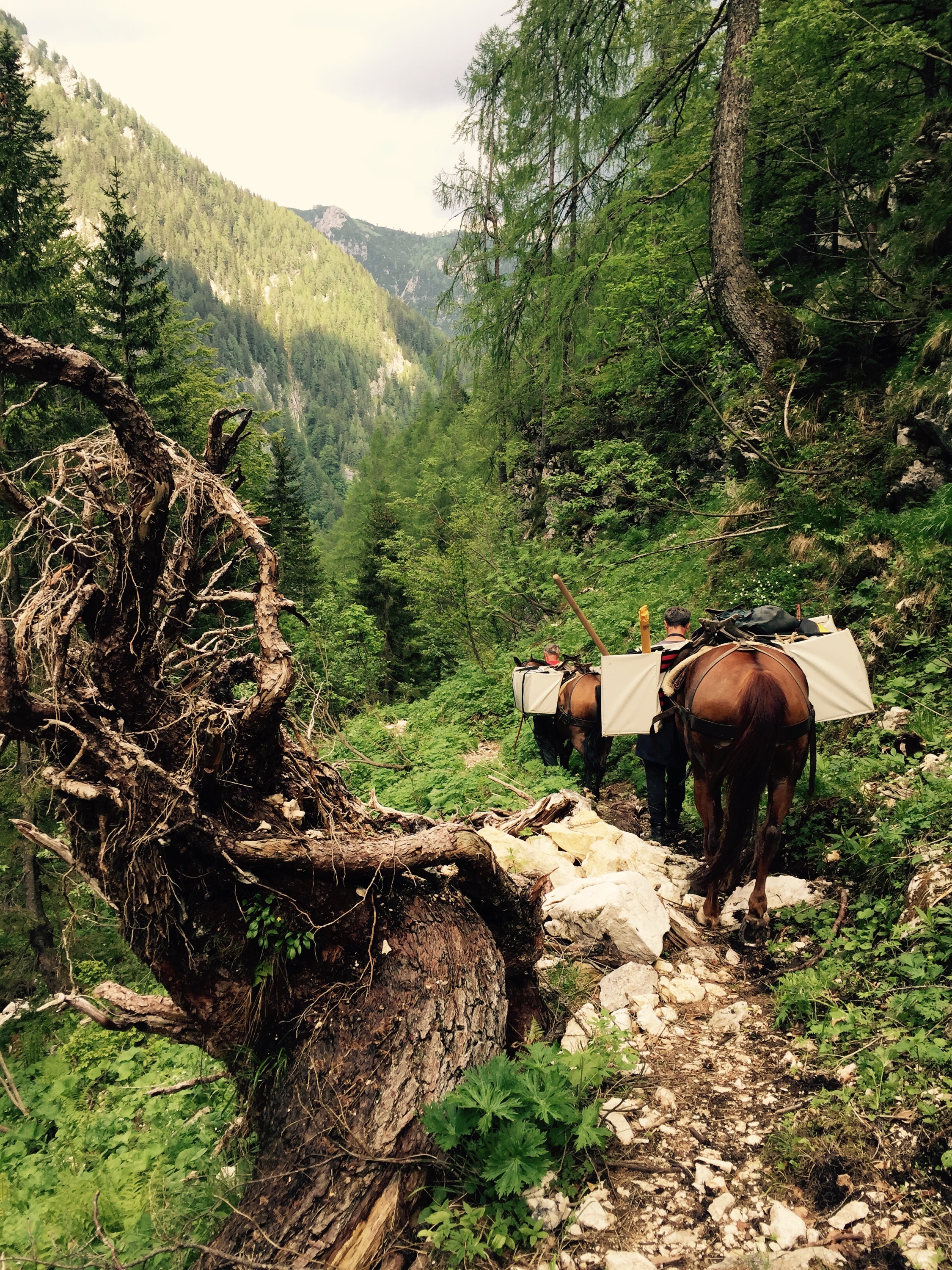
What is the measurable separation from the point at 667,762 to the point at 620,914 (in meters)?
2.32

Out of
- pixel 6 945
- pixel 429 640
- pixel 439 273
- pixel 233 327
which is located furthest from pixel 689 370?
pixel 233 327

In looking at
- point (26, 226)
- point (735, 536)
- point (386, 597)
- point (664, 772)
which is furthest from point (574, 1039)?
point (386, 597)

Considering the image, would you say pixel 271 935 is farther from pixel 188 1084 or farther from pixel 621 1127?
pixel 621 1127

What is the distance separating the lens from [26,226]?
1227cm

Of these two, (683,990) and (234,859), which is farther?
(683,990)

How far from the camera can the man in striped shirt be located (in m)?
6.08

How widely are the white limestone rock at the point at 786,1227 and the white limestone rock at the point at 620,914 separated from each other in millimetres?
1669

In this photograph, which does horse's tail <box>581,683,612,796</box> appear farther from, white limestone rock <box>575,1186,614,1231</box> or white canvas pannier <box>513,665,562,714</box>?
white limestone rock <box>575,1186,614,1231</box>

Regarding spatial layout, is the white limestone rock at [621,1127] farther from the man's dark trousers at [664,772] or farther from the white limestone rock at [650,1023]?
the man's dark trousers at [664,772]

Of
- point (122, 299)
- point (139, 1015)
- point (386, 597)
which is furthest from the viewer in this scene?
point (386, 597)

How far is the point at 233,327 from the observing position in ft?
589

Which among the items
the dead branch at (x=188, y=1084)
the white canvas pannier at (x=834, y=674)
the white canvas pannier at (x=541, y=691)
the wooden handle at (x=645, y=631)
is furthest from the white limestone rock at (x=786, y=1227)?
the white canvas pannier at (x=541, y=691)

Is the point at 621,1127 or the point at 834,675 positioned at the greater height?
the point at 834,675

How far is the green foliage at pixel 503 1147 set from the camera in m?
2.35
